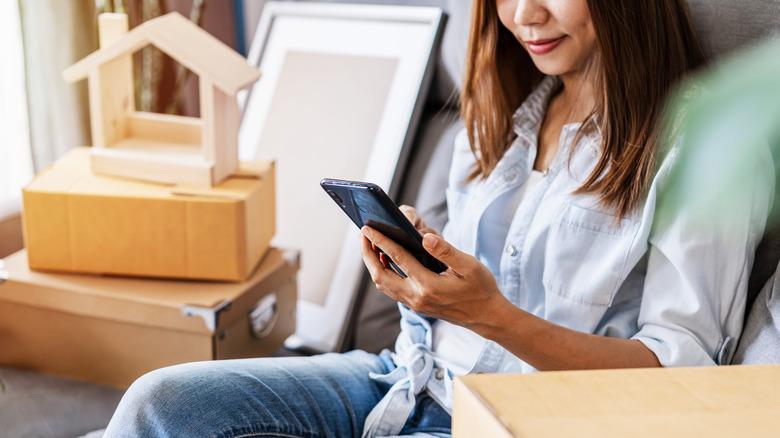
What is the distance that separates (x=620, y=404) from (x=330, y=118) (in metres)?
1.19

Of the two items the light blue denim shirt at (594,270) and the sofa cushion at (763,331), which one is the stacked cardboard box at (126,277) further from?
the sofa cushion at (763,331)

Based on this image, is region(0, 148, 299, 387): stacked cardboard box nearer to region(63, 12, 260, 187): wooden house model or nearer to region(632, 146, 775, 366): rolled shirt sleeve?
region(63, 12, 260, 187): wooden house model

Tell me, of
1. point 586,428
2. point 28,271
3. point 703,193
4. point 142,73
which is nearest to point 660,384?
point 586,428

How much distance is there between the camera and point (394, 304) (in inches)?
52.0

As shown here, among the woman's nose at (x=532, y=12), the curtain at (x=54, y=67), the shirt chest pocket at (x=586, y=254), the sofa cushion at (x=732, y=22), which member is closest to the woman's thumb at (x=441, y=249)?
the shirt chest pocket at (x=586, y=254)

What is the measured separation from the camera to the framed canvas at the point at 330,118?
1433 mm

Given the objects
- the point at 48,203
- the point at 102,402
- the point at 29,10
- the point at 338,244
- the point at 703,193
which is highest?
the point at 29,10

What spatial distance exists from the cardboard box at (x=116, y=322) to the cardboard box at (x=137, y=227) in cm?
3

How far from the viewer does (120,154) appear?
1.15m

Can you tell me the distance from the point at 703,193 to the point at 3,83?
1.29 metres

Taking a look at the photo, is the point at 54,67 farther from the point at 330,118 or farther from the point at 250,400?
the point at 250,400

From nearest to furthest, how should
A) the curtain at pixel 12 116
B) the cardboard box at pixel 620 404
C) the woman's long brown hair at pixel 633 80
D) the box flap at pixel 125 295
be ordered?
the cardboard box at pixel 620 404 → the woman's long brown hair at pixel 633 80 → the box flap at pixel 125 295 → the curtain at pixel 12 116

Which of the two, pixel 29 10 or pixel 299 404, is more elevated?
pixel 29 10

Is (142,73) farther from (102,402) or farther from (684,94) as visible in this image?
(684,94)
